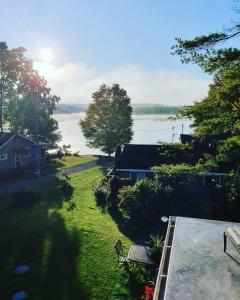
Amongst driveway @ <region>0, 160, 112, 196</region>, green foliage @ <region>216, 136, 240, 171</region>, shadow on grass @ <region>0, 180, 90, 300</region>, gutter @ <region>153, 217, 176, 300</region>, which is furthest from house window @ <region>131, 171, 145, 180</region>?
gutter @ <region>153, 217, 176, 300</region>

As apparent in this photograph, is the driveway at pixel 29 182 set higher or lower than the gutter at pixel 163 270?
lower

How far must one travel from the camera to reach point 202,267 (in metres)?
9.92

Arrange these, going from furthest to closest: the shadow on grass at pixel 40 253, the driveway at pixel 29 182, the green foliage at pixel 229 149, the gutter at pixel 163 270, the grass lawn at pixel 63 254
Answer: the driveway at pixel 29 182
the green foliage at pixel 229 149
the grass lawn at pixel 63 254
the shadow on grass at pixel 40 253
the gutter at pixel 163 270

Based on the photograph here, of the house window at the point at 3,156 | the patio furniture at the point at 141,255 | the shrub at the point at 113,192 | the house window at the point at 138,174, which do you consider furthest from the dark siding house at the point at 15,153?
the patio furniture at the point at 141,255

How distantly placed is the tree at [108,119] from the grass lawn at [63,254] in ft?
97.9

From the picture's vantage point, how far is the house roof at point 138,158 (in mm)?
35031

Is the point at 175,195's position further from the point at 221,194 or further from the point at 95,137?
the point at 95,137

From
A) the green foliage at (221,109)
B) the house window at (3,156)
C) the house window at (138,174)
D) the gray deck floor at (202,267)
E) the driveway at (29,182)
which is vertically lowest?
the driveway at (29,182)

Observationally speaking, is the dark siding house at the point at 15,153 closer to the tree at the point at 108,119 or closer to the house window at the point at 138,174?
the tree at the point at 108,119

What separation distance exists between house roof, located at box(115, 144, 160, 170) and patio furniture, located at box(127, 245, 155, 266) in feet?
55.5

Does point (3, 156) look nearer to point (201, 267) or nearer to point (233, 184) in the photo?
point (233, 184)

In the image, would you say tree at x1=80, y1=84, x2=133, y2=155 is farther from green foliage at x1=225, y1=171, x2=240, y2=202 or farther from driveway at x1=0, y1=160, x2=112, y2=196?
green foliage at x1=225, y1=171, x2=240, y2=202

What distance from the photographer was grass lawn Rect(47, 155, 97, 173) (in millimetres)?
45763

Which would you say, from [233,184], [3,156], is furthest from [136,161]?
[233,184]
